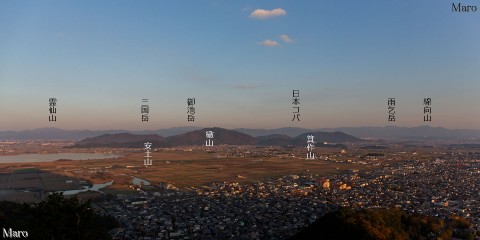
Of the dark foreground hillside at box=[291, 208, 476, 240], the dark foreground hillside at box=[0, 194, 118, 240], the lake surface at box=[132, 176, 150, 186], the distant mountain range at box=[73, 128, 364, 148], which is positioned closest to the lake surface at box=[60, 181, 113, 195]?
the lake surface at box=[132, 176, 150, 186]

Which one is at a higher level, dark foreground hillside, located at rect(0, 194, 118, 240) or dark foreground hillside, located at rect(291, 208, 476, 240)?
dark foreground hillside, located at rect(0, 194, 118, 240)

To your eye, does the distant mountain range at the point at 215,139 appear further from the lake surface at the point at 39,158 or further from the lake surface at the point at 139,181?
the lake surface at the point at 139,181

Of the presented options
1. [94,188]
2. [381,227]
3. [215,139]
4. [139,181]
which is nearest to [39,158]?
[139,181]

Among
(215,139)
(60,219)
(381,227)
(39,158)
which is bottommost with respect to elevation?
(39,158)

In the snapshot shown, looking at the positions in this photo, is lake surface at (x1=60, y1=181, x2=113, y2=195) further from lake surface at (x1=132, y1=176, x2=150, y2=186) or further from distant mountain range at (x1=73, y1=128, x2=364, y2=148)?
distant mountain range at (x1=73, y1=128, x2=364, y2=148)

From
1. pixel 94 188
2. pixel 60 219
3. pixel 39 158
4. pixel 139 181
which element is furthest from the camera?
pixel 39 158

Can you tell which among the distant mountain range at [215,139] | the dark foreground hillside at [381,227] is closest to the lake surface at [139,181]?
the dark foreground hillside at [381,227]

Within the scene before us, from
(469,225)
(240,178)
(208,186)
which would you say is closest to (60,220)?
(469,225)

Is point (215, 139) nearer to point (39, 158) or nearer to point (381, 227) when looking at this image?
point (39, 158)
